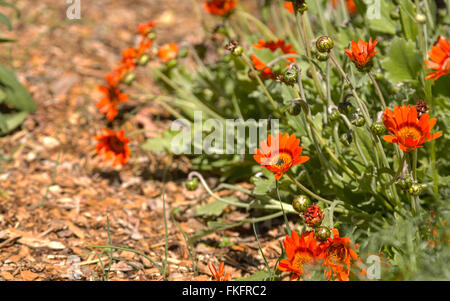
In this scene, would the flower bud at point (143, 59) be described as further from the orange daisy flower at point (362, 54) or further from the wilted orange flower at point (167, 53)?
the orange daisy flower at point (362, 54)

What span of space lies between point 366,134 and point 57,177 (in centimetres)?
176

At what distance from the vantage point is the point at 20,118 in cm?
319

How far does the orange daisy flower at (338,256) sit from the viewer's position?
158 centimetres

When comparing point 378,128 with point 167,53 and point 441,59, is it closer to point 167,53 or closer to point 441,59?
point 441,59

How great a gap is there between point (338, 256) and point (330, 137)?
2.21 ft

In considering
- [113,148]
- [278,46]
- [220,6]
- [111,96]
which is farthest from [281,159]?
[111,96]

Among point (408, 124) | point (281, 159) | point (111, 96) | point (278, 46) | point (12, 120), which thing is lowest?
point (281, 159)

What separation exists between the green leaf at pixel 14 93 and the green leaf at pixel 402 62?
7.21 feet

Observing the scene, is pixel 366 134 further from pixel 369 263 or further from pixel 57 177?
pixel 57 177

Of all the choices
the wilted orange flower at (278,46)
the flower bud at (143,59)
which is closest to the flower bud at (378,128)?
the wilted orange flower at (278,46)

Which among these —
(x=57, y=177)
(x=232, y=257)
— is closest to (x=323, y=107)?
(x=232, y=257)

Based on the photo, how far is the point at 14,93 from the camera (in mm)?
3115

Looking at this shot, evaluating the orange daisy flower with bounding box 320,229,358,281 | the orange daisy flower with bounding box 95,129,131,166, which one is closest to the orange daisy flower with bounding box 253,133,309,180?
the orange daisy flower with bounding box 320,229,358,281

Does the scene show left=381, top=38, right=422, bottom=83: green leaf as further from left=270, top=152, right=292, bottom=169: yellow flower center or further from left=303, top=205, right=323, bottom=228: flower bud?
left=303, top=205, right=323, bottom=228: flower bud
